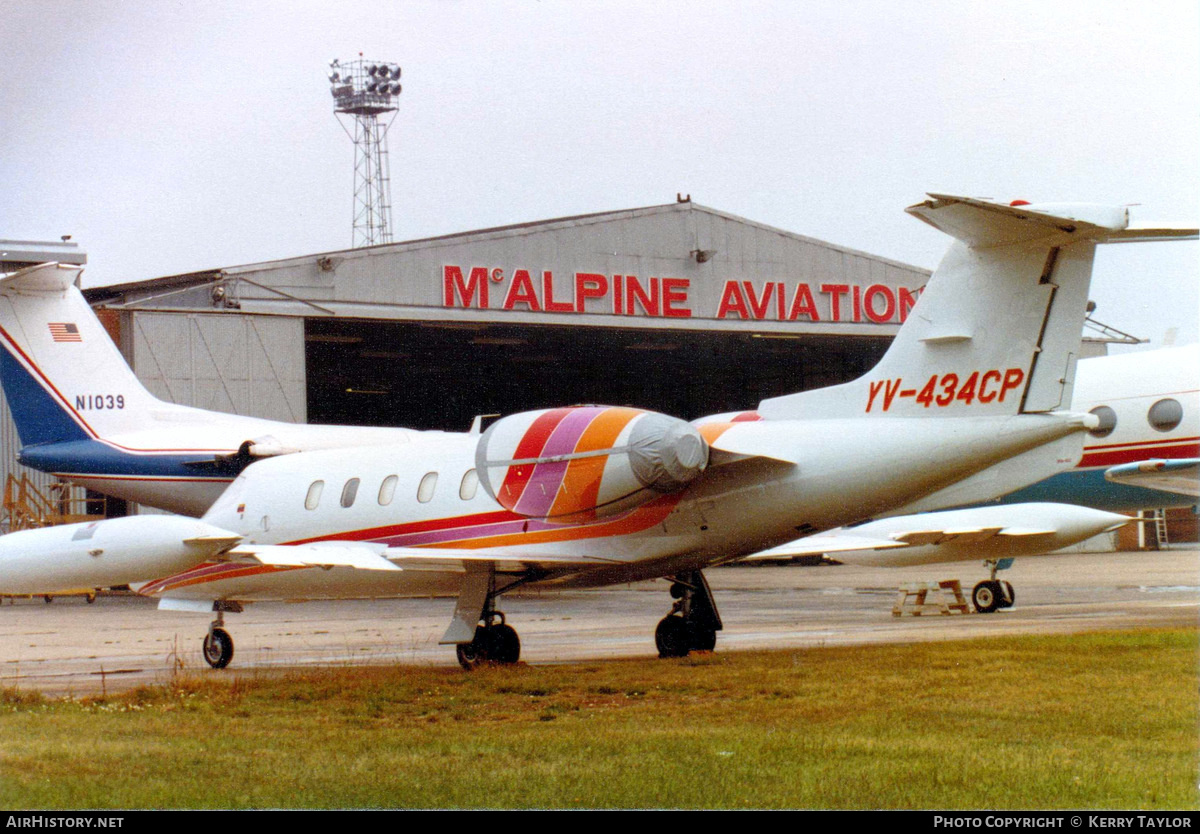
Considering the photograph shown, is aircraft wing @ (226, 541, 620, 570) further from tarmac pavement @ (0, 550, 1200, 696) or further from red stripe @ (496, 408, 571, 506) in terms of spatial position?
tarmac pavement @ (0, 550, 1200, 696)

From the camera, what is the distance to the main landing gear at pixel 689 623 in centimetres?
1465

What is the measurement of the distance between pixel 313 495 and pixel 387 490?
1280mm

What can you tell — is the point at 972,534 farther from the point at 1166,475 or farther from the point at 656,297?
the point at 656,297

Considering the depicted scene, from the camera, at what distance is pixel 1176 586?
1088 inches

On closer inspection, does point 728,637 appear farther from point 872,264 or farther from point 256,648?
point 872,264

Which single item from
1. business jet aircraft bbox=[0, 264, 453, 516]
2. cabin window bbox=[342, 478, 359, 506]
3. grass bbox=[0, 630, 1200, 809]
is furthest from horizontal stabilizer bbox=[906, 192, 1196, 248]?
business jet aircraft bbox=[0, 264, 453, 516]

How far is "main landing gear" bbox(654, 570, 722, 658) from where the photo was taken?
1465cm

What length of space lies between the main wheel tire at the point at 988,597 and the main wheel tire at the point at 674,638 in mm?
8090

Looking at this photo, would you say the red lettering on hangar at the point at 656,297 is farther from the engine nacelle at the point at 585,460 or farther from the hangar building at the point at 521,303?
the engine nacelle at the point at 585,460

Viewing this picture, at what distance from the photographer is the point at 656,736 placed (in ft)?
28.9

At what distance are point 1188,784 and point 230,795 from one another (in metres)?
4.77

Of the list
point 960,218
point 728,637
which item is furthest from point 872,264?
point 960,218

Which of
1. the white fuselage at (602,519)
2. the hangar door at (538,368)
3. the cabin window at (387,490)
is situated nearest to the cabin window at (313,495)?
the white fuselage at (602,519)


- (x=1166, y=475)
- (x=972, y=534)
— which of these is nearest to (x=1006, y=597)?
(x=972, y=534)
